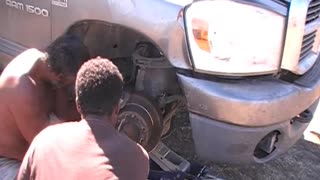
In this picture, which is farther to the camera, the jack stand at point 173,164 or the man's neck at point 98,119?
the jack stand at point 173,164

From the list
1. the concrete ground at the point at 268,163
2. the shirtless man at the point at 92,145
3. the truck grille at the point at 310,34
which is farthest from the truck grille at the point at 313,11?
the shirtless man at the point at 92,145

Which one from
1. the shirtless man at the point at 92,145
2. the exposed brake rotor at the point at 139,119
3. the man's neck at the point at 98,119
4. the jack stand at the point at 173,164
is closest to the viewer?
the shirtless man at the point at 92,145

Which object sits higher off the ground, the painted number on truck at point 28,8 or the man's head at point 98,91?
the man's head at point 98,91

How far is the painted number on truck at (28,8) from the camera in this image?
3759mm

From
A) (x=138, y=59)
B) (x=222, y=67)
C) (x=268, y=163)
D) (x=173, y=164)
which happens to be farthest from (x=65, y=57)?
(x=268, y=163)

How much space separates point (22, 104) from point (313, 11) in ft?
5.71

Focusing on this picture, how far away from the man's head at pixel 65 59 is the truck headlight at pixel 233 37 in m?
0.61

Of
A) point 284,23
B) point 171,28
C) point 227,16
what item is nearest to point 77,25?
point 171,28

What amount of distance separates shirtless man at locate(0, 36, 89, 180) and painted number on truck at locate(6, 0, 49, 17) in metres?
0.54

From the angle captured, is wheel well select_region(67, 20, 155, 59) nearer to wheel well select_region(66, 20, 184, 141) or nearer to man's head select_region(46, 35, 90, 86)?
wheel well select_region(66, 20, 184, 141)

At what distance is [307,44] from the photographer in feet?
11.2

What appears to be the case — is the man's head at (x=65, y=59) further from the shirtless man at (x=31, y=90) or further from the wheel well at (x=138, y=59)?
the wheel well at (x=138, y=59)

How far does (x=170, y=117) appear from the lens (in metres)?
3.79

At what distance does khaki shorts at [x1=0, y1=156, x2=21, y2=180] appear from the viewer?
3.28 metres
